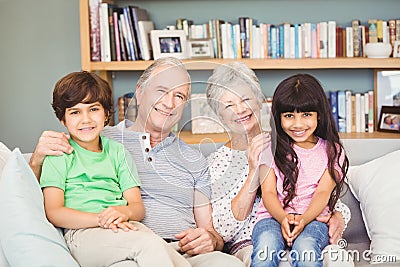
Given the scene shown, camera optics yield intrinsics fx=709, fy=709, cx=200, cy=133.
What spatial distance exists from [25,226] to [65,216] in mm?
135

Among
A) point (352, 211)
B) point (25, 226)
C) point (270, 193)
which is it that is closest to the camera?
point (25, 226)

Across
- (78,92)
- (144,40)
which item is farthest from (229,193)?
(144,40)

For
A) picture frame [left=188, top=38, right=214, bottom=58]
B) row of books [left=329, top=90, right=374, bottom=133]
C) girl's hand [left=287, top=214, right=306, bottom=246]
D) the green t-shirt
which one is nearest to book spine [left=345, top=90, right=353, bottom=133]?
row of books [left=329, top=90, right=374, bottom=133]

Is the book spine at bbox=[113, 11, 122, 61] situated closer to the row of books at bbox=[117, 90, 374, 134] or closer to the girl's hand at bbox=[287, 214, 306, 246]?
the row of books at bbox=[117, 90, 374, 134]

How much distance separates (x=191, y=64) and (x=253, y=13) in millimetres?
1855

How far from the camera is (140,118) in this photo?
217cm

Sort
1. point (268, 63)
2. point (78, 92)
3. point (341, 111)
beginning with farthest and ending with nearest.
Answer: point (341, 111)
point (268, 63)
point (78, 92)

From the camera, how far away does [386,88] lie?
12.2 feet

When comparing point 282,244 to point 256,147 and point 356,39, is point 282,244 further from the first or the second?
point 356,39

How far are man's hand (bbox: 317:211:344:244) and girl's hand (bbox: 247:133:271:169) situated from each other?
26 centimetres

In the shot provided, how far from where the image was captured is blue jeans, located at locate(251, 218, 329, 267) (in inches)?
79.0

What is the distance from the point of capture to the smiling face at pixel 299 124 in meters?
2.20

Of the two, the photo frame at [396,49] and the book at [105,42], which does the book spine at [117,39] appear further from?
the photo frame at [396,49]

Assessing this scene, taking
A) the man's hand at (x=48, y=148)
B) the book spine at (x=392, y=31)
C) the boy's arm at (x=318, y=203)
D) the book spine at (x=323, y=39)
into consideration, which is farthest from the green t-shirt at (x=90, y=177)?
the book spine at (x=392, y=31)
